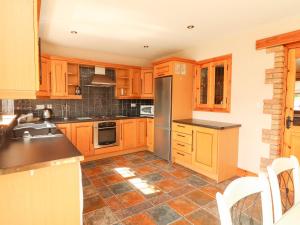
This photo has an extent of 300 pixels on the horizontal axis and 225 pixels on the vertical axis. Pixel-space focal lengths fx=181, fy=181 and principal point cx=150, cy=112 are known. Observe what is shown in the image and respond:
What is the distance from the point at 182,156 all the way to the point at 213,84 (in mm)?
1495

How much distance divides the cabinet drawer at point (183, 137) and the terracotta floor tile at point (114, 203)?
1605 millimetres

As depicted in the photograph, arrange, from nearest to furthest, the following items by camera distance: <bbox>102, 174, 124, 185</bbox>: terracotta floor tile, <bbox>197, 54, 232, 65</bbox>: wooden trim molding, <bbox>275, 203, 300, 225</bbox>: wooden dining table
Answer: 1. <bbox>275, 203, 300, 225</bbox>: wooden dining table
2. <bbox>102, 174, 124, 185</bbox>: terracotta floor tile
3. <bbox>197, 54, 232, 65</bbox>: wooden trim molding

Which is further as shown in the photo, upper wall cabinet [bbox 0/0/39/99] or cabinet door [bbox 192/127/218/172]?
cabinet door [bbox 192/127/218/172]

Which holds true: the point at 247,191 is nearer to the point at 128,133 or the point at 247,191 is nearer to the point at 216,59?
the point at 216,59

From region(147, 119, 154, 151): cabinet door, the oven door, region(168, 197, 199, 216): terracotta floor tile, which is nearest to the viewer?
region(168, 197, 199, 216): terracotta floor tile

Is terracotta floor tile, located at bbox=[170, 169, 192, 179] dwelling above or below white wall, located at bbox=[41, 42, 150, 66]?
below

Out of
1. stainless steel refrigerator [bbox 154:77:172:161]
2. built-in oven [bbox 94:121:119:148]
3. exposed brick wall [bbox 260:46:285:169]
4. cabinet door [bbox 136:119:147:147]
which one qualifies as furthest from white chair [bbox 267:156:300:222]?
cabinet door [bbox 136:119:147:147]

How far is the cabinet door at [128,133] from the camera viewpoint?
4.09 meters

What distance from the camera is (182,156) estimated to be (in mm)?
3445

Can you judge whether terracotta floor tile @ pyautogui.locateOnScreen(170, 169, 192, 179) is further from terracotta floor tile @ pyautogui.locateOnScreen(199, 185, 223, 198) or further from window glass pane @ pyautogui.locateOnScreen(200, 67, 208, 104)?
window glass pane @ pyautogui.locateOnScreen(200, 67, 208, 104)

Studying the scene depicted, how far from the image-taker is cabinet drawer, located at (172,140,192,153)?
10.8ft

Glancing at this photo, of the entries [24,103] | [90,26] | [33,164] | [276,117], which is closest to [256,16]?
[276,117]

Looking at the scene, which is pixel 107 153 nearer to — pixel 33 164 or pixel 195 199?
pixel 195 199

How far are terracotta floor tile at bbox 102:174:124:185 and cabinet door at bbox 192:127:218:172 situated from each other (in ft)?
4.31
